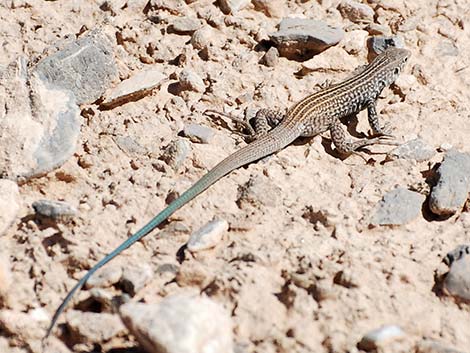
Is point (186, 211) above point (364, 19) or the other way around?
the other way around

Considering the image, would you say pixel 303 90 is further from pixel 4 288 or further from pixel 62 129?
pixel 4 288

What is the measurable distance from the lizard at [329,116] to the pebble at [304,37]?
0.35 metres

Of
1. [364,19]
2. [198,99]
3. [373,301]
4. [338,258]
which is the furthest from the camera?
[364,19]

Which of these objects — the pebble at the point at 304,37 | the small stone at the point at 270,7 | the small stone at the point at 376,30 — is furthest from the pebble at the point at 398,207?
the small stone at the point at 270,7

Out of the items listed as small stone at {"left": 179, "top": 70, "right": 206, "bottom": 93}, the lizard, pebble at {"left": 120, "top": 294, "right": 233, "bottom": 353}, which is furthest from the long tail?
small stone at {"left": 179, "top": 70, "right": 206, "bottom": 93}

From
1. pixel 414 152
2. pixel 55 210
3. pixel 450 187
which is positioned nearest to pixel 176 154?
pixel 55 210

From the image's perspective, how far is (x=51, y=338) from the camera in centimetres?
363

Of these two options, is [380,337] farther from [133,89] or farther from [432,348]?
[133,89]

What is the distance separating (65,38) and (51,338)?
256 centimetres

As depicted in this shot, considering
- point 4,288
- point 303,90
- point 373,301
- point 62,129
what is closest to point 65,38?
point 62,129

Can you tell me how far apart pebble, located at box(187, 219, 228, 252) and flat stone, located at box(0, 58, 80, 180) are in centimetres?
104

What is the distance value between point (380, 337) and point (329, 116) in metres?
2.09

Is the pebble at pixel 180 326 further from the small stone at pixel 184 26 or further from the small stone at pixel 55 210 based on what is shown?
the small stone at pixel 184 26

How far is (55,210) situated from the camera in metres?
4.01
